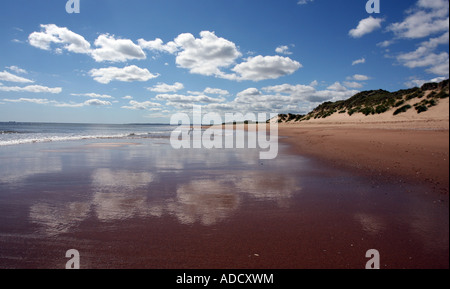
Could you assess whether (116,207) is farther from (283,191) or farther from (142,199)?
(283,191)

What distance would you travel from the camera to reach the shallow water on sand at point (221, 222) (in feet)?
11.4

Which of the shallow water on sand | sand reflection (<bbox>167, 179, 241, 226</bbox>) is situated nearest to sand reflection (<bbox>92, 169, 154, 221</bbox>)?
the shallow water on sand

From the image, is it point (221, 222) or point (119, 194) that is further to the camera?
point (119, 194)

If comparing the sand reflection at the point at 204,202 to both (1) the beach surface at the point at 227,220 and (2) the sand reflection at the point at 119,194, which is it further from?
(2) the sand reflection at the point at 119,194

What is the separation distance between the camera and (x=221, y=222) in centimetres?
487

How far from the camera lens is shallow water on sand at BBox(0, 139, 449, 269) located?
3488 millimetres

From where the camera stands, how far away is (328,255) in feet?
11.7

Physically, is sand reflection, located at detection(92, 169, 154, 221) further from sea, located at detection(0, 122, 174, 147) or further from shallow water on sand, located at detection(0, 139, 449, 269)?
sea, located at detection(0, 122, 174, 147)

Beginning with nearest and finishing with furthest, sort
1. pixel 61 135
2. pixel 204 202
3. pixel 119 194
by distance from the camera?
pixel 204 202 < pixel 119 194 < pixel 61 135

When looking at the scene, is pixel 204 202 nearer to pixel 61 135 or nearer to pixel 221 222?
pixel 221 222

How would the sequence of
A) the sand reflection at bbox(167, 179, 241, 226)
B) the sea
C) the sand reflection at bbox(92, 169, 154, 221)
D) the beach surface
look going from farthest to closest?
the sea → the sand reflection at bbox(92, 169, 154, 221) → the sand reflection at bbox(167, 179, 241, 226) → the beach surface

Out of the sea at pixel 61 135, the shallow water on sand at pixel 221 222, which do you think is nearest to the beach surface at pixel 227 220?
the shallow water on sand at pixel 221 222

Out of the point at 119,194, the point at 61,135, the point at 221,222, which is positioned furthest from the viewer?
the point at 61,135

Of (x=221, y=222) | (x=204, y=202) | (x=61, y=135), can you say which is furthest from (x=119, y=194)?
(x=61, y=135)
